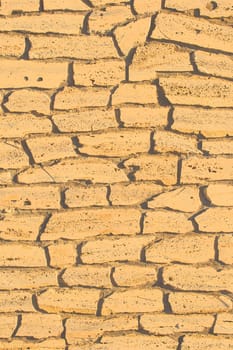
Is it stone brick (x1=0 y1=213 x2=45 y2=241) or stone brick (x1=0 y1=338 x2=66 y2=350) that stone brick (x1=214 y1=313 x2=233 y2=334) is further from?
stone brick (x1=0 y1=213 x2=45 y2=241)

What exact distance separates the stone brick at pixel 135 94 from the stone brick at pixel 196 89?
5 cm

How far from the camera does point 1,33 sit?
92.6 inches

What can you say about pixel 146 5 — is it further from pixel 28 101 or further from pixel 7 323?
pixel 7 323

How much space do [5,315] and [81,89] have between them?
843 millimetres

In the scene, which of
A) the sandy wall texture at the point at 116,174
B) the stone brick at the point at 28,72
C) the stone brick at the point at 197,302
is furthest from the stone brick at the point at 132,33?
the stone brick at the point at 197,302

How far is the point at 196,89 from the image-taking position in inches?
93.7

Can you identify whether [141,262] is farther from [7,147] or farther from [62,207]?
[7,147]

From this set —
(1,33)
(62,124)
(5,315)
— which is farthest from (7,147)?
(5,315)

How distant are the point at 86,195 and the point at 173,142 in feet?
1.17

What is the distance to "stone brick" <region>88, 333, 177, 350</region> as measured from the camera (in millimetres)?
2422

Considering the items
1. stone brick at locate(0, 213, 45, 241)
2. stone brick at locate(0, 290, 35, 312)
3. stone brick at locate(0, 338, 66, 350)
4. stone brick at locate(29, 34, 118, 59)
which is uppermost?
stone brick at locate(29, 34, 118, 59)

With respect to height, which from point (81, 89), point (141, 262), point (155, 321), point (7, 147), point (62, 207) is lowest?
point (155, 321)

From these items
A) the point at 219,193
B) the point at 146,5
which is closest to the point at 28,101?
the point at 146,5

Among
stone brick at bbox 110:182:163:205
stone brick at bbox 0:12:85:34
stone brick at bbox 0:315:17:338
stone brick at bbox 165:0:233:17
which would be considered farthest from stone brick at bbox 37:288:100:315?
stone brick at bbox 165:0:233:17
